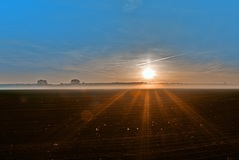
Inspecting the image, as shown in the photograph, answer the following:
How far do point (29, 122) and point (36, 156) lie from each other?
10.4 metres

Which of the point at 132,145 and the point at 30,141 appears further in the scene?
the point at 30,141

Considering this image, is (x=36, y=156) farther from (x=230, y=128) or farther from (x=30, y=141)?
(x=230, y=128)

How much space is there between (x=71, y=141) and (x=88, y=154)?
286 centimetres

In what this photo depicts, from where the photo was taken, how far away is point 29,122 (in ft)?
73.4

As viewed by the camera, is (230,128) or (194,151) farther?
(230,128)

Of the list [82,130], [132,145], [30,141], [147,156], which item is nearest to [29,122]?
[82,130]

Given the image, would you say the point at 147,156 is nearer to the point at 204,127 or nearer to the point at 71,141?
the point at 71,141

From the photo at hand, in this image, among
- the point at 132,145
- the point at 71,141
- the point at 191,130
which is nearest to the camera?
the point at 132,145

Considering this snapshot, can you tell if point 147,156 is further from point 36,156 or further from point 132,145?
point 36,156

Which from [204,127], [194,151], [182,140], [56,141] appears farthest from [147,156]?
[204,127]

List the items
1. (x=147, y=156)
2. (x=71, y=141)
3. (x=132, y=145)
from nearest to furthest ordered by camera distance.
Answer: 1. (x=147, y=156)
2. (x=132, y=145)
3. (x=71, y=141)

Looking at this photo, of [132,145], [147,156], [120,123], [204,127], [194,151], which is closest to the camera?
[147,156]

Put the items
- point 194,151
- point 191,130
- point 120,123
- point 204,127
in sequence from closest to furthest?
point 194,151 → point 191,130 → point 204,127 → point 120,123

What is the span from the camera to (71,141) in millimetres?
15289
